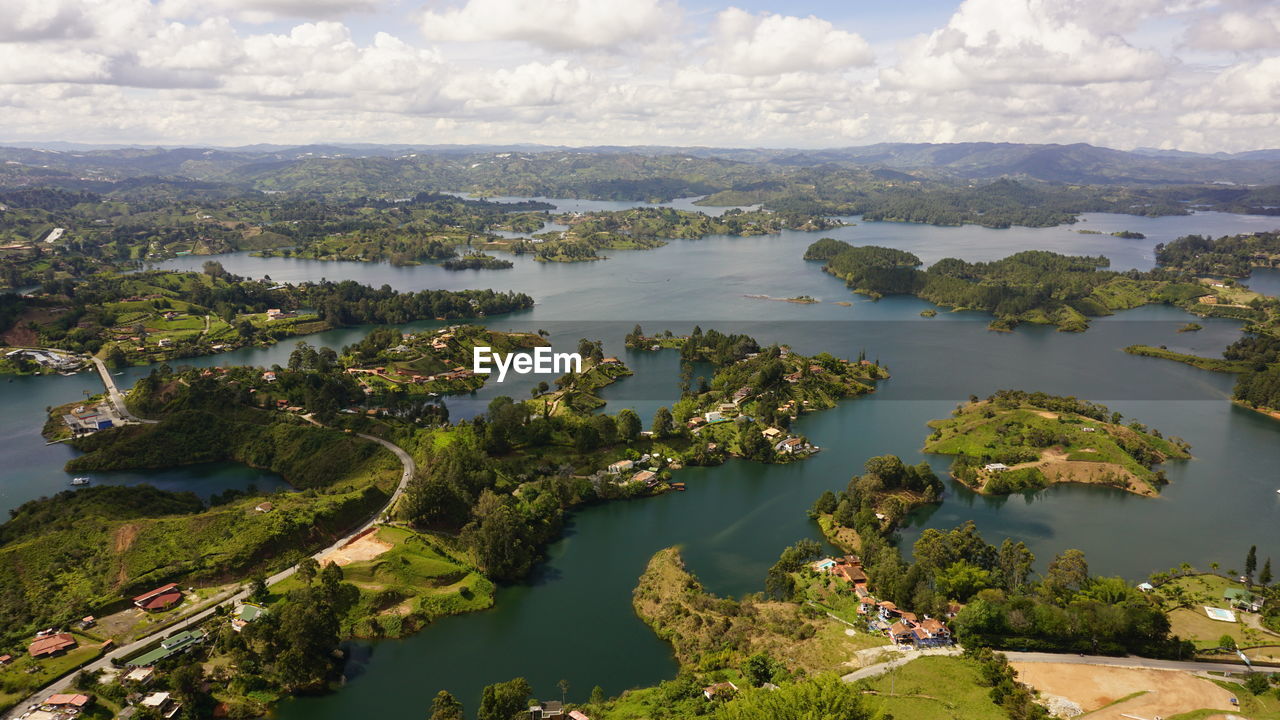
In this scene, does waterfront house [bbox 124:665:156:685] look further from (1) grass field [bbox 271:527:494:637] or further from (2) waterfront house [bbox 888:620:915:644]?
(2) waterfront house [bbox 888:620:915:644]

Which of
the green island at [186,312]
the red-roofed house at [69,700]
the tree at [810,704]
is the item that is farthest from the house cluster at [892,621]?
the green island at [186,312]

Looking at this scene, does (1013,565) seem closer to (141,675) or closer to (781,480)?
(781,480)

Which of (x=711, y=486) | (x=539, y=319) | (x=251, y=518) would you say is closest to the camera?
(x=251, y=518)

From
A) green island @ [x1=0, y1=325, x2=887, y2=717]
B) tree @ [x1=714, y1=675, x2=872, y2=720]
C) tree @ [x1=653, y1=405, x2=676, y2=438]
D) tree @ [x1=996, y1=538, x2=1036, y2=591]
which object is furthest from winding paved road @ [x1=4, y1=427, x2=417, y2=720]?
tree @ [x1=996, y1=538, x2=1036, y2=591]

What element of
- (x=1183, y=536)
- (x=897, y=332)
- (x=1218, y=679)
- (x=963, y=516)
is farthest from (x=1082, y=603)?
(x=897, y=332)

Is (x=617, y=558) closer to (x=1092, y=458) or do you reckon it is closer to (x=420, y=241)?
(x=1092, y=458)

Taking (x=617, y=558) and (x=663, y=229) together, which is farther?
(x=663, y=229)
